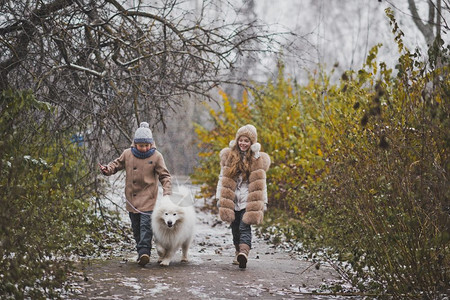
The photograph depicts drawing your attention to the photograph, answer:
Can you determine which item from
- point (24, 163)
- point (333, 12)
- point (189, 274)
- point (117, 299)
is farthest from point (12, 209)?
point (333, 12)

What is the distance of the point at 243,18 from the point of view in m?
9.08

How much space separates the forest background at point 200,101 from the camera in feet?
13.9

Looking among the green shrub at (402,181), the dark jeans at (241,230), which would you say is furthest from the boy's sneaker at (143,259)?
the green shrub at (402,181)

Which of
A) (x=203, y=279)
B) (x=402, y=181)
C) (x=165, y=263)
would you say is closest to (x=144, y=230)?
(x=165, y=263)

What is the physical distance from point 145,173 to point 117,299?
7.89 feet

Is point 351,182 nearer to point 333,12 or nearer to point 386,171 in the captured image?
point 386,171

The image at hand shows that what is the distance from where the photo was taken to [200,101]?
9.46 m

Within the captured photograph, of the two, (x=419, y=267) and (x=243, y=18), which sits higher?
(x=243, y=18)

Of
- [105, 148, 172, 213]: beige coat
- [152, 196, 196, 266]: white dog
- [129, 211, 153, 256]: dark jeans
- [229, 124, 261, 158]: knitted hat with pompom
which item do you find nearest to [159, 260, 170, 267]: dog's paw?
[152, 196, 196, 266]: white dog

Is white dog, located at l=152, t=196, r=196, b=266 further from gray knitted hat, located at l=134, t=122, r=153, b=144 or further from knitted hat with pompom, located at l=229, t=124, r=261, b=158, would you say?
knitted hat with pompom, located at l=229, t=124, r=261, b=158

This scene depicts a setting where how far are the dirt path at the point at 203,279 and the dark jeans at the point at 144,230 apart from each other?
0.74ft

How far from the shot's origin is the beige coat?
7012 mm

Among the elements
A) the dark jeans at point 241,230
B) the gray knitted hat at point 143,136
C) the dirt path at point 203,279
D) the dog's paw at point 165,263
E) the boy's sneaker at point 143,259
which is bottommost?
the dirt path at point 203,279

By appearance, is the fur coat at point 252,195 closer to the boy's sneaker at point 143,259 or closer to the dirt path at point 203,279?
the dirt path at point 203,279
